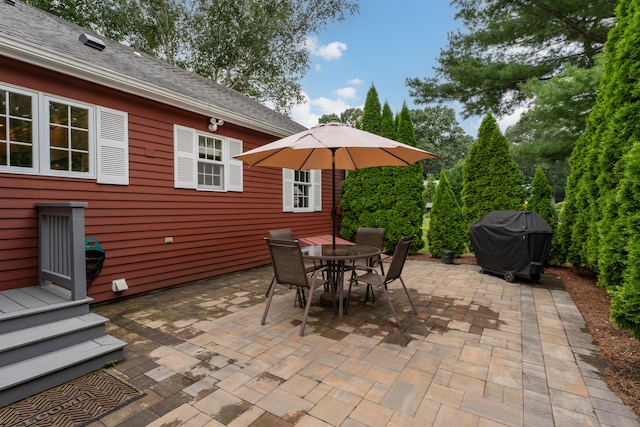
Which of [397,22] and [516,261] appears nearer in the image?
[516,261]

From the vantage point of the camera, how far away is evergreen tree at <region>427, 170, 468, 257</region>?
7.38 metres

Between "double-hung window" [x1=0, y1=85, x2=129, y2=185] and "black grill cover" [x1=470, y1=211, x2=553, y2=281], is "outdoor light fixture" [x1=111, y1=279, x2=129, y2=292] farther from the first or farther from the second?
"black grill cover" [x1=470, y1=211, x2=553, y2=281]

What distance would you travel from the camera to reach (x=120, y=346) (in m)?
2.41

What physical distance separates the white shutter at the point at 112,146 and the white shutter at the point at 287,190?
339 cm

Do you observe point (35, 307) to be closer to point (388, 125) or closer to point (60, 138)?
point (60, 138)

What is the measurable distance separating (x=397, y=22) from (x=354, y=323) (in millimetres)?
10901

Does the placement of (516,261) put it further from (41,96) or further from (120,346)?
(41,96)

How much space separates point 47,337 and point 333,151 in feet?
10.4

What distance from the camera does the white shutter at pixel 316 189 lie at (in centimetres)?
796

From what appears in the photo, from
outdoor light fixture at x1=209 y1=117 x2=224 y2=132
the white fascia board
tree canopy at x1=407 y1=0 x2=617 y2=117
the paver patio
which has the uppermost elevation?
tree canopy at x1=407 y1=0 x2=617 y2=117

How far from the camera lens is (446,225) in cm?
740

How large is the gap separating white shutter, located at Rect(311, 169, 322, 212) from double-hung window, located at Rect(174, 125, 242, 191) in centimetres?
250

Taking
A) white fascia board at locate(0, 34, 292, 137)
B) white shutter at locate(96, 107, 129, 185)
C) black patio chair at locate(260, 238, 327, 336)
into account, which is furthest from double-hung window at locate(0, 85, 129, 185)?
black patio chair at locate(260, 238, 327, 336)

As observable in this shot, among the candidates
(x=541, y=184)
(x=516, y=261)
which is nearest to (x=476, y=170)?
(x=541, y=184)
